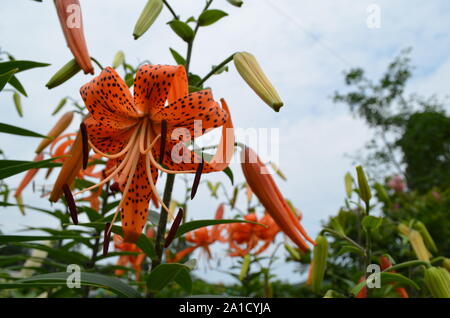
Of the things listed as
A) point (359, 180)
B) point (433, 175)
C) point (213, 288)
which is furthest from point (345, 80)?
point (359, 180)

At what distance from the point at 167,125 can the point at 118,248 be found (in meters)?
1.08

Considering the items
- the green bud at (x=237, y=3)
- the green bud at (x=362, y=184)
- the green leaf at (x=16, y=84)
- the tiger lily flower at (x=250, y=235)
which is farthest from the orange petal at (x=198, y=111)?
the tiger lily flower at (x=250, y=235)

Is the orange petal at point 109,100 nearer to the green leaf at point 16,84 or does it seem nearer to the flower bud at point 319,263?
the green leaf at point 16,84

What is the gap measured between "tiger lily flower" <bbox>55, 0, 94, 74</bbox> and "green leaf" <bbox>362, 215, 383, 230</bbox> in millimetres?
748

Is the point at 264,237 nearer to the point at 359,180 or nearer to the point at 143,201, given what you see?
the point at 359,180

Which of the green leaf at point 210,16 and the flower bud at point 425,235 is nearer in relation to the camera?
the green leaf at point 210,16

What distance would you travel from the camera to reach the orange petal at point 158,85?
83 cm

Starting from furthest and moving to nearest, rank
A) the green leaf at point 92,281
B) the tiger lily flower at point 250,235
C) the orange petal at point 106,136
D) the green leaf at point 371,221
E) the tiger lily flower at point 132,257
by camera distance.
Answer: the tiger lily flower at point 250,235, the tiger lily flower at point 132,257, the green leaf at point 371,221, the orange petal at point 106,136, the green leaf at point 92,281

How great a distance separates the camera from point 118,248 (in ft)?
5.96

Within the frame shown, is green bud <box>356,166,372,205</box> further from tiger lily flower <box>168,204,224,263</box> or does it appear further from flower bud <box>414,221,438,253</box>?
tiger lily flower <box>168,204,224,263</box>

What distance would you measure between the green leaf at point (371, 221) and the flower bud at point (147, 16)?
2.30 ft

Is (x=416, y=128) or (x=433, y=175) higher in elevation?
(x=416, y=128)

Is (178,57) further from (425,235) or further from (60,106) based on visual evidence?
(425,235)

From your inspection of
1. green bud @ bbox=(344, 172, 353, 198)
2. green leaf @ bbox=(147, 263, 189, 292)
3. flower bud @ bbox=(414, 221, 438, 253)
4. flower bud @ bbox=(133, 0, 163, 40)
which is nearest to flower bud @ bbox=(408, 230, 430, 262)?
flower bud @ bbox=(414, 221, 438, 253)
